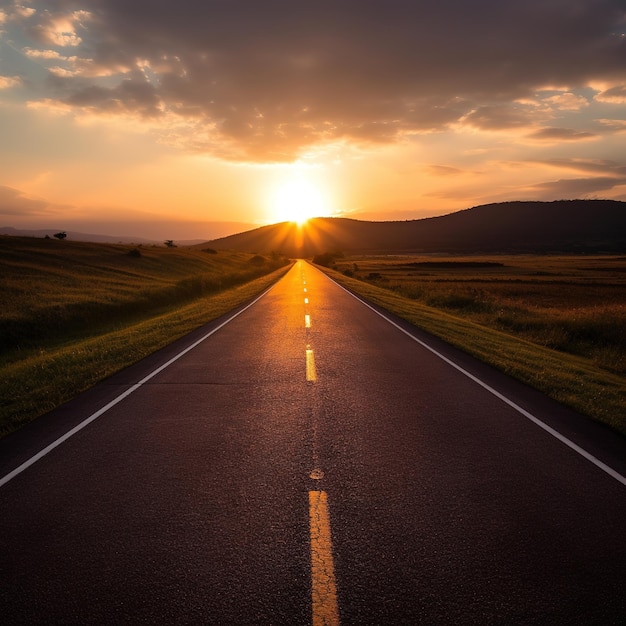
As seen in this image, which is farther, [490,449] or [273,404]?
[273,404]

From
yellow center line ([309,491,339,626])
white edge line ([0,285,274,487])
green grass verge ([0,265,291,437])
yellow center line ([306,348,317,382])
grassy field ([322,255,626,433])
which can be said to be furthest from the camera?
yellow center line ([306,348,317,382])

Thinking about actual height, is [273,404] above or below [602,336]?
above

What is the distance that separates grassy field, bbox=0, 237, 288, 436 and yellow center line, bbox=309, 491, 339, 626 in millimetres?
4948

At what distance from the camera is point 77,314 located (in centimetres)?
2225

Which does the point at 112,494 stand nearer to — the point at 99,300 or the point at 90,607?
the point at 90,607

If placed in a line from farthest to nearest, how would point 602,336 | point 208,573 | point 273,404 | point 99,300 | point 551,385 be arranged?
point 99,300 → point 602,336 → point 551,385 → point 273,404 → point 208,573

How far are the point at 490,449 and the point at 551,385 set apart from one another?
4.40m

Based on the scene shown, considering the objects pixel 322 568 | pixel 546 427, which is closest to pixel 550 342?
pixel 546 427

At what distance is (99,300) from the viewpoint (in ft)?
83.8

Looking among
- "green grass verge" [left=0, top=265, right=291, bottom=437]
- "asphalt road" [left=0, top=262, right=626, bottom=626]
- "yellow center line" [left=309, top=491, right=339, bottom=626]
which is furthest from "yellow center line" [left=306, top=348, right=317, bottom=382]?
"yellow center line" [left=309, top=491, right=339, bottom=626]

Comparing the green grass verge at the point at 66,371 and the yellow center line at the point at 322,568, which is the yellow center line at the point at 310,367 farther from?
the yellow center line at the point at 322,568

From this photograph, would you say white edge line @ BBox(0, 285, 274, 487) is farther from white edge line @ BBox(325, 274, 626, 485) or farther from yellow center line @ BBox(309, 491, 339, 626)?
white edge line @ BBox(325, 274, 626, 485)

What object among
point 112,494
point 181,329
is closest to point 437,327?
point 181,329

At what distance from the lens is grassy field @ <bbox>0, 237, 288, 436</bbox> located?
31.9ft
